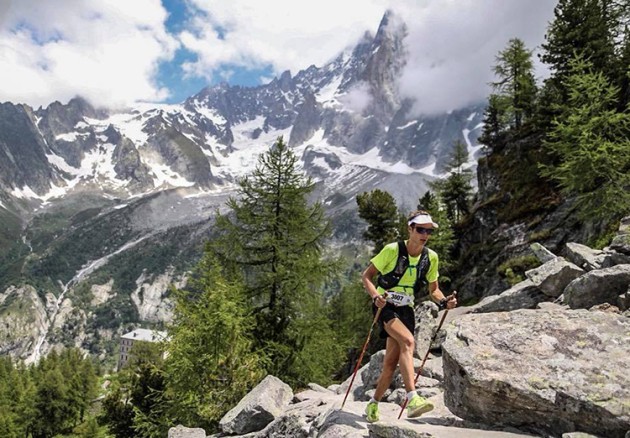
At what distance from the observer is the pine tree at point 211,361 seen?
15.0 metres

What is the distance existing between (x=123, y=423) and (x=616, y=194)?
4039 cm

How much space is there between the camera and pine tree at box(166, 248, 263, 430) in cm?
1498

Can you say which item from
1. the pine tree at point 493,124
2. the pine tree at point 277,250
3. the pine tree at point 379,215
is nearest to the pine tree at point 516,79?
the pine tree at point 493,124

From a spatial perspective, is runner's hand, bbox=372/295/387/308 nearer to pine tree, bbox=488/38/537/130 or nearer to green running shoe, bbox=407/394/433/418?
green running shoe, bbox=407/394/433/418

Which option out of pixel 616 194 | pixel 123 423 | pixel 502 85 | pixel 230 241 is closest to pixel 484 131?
pixel 502 85

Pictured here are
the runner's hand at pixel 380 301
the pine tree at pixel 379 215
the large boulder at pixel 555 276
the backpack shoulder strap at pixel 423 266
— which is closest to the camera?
the runner's hand at pixel 380 301

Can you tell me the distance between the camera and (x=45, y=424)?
6581 centimetres

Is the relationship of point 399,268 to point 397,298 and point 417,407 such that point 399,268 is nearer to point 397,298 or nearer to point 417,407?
point 397,298

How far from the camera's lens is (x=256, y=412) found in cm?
1184

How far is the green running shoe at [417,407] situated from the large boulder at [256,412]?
5.61 metres

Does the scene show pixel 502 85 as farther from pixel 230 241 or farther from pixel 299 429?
→ pixel 299 429

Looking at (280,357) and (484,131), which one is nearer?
(280,357)

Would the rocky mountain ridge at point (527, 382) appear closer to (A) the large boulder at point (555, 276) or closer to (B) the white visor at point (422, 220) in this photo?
(B) the white visor at point (422, 220)

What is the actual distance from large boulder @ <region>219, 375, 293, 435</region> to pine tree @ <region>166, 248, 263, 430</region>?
2.45m
